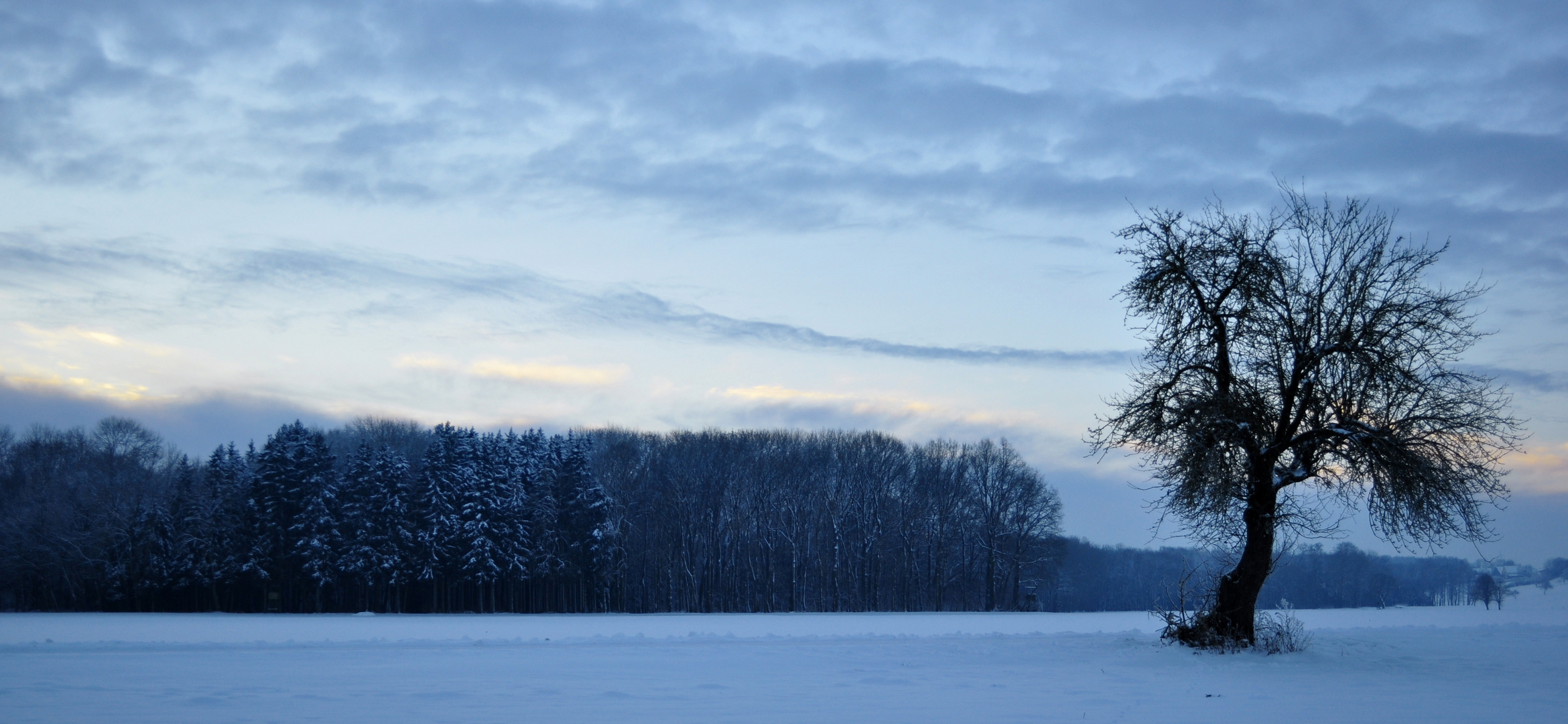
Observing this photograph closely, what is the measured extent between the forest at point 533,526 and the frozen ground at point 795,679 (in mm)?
38110

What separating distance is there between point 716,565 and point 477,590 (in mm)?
17544

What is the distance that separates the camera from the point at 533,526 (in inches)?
2800

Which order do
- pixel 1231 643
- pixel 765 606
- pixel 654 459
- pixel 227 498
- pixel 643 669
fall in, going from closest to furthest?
pixel 643 669 → pixel 1231 643 → pixel 227 498 → pixel 765 606 → pixel 654 459

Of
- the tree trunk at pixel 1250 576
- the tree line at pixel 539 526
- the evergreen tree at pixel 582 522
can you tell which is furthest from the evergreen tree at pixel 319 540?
the tree trunk at pixel 1250 576

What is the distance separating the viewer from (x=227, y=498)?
221 ft

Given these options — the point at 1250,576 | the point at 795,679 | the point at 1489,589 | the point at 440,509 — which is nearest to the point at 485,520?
the point at 440,509

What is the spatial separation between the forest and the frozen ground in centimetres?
3811

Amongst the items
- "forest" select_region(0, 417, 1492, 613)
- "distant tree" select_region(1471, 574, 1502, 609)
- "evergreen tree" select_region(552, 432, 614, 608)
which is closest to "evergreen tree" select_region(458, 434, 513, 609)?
"forest" select_region(0, 417, 1492, 613)

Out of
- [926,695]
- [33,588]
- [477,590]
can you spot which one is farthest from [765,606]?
[926,695]

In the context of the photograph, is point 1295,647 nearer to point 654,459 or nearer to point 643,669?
point 643,669

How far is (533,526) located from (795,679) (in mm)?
57935

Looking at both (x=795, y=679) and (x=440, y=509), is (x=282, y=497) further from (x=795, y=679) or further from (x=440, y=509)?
(x=795, y=679)

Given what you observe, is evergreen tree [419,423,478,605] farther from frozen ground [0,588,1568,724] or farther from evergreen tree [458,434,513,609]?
frozen ground [0,588,1568,724]

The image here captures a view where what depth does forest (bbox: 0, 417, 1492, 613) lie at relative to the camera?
66.4 metres
